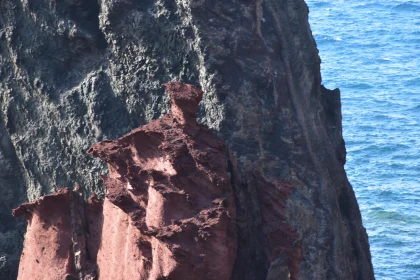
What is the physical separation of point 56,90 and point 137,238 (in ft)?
5.25

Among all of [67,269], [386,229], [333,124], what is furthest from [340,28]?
[67,269]

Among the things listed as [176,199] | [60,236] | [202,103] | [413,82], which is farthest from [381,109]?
[176,199]

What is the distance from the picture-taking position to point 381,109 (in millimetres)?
19766

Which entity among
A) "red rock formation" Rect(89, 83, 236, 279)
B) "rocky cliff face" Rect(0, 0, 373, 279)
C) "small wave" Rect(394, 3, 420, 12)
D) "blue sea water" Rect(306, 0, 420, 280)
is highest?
"small wave" Rect(394, 3, 420, 12)

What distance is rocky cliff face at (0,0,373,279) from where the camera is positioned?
6641 millimetres

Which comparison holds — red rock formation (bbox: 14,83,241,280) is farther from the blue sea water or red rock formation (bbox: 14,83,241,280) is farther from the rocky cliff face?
the blue sea water

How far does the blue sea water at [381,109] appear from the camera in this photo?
15.6 m

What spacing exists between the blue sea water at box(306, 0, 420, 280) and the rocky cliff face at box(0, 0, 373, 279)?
727 cm

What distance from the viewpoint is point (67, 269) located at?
646cm

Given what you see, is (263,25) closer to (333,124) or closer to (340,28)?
(333,124)

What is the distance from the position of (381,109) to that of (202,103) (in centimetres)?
1344

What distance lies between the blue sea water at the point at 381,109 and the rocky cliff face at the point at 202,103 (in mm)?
7273

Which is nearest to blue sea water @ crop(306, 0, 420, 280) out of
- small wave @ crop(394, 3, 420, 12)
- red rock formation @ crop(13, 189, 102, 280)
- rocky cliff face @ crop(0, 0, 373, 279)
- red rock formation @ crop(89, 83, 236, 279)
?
small wave @ crop(394, 3, 420, 12)

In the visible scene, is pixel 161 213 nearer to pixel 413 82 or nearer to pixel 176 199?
pixel 176 199
